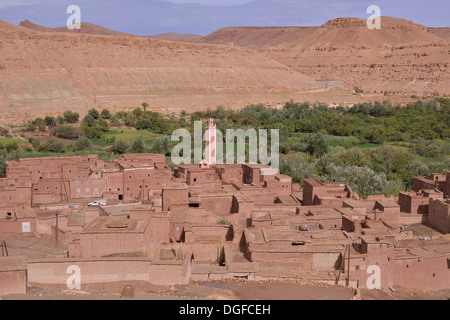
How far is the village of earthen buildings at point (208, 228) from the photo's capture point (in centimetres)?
1005

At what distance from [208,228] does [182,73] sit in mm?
41215

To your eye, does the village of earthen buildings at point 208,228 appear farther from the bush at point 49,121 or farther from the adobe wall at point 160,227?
the bush at point 49,121

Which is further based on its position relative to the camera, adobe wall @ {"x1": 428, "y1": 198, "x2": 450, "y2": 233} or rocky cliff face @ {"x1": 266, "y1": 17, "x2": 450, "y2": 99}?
rocky cliff face @ {"x1": 266, "y1": 17, "x2": 450, "y2": 99}

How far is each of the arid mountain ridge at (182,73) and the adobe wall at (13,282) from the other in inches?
1168

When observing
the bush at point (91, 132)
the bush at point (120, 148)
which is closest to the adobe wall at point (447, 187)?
the bush at point (120, 148)

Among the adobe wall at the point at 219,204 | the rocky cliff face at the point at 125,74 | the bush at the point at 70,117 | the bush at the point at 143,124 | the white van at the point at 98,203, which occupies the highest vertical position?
the rocky cliff face at the point at 125,74

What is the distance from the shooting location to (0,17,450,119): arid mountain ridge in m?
43.2

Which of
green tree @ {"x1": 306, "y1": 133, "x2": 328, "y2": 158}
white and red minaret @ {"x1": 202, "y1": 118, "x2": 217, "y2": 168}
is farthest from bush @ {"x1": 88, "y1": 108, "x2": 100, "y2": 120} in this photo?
white and red minaret @ {"x1": 202, "y1": 118, "x2": 217, "y2": 168}

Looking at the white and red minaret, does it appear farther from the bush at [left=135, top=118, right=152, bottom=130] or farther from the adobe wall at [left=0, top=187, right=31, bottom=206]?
the bush at [left=135, top=118, right=152, bottom=130]

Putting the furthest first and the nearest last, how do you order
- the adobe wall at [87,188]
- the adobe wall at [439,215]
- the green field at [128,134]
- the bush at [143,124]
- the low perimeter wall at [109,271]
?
the bush at [143,124]
the green field at [128,134]
the adobe wall at [87,188]
the adobe wall at [439,215]
the low perimeter wall at [109,271]

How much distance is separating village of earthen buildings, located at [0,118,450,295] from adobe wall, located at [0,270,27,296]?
16 millimetres

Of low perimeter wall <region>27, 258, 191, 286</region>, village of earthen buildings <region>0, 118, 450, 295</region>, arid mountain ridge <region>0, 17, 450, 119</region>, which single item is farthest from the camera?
arid mountain ridge <region>0, 17, 450, 119</region>

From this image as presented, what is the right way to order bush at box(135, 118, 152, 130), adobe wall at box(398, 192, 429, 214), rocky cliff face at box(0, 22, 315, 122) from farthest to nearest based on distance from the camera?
1. rocky cliff face at box(0, 22, 315, 122)
2. bush at box(135, 118, 152, 130)
3. adobe wall at box(398, 192, 429, 214)

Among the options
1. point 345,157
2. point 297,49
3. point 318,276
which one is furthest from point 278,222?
point 297,49
